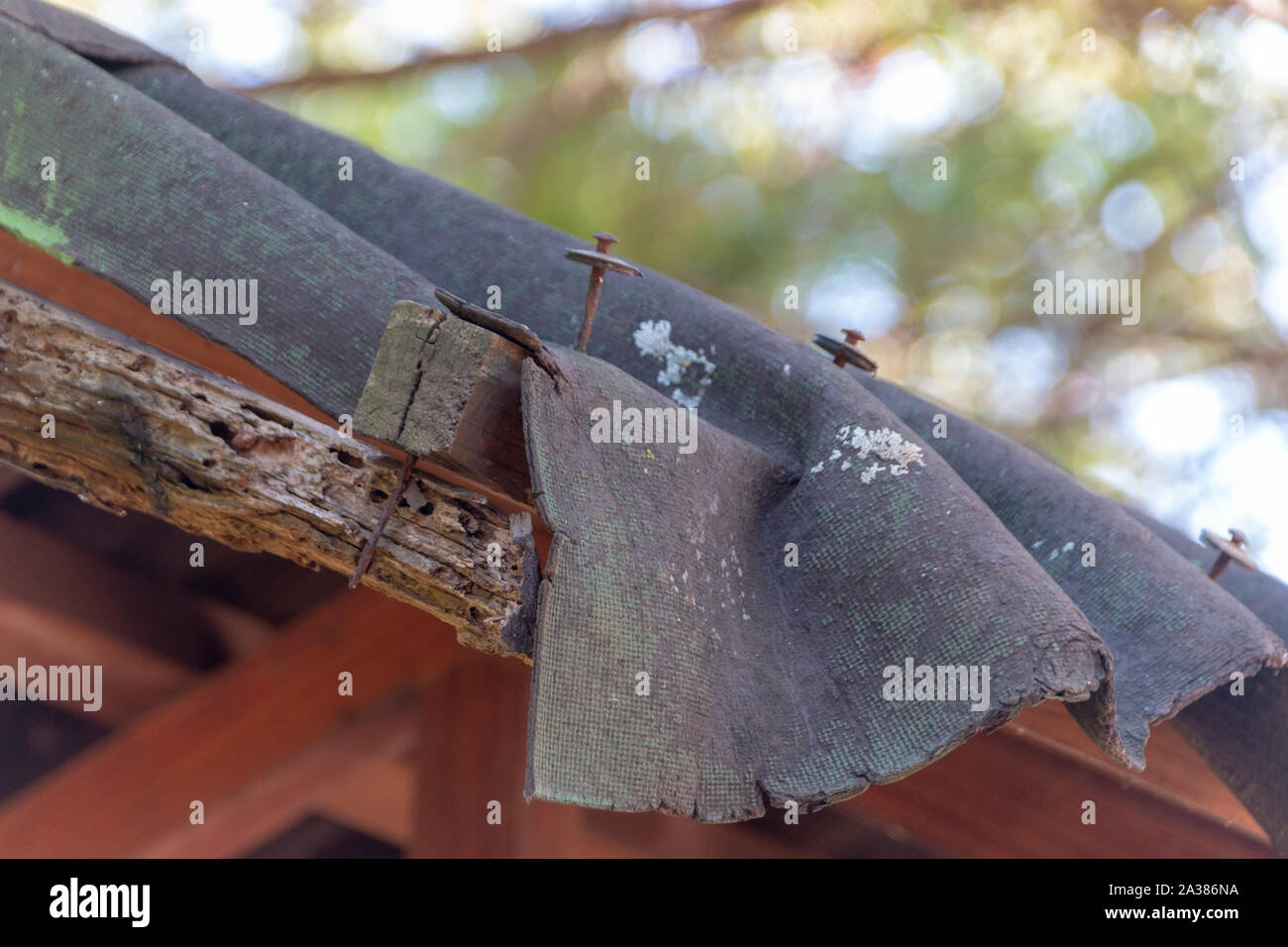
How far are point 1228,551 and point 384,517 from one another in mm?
1245

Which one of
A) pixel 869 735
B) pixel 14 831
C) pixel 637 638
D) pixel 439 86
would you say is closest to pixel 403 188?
pixel 637 638

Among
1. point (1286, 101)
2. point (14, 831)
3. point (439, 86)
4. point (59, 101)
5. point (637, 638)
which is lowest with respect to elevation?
point (14, 831)

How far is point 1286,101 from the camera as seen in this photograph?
4750 mm

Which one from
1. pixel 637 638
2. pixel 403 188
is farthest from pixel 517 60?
pixel 637 638

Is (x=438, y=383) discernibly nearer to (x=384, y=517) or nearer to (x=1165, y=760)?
(x=384, y=517)

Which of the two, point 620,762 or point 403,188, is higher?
point 403,188

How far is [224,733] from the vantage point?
6.97 ft

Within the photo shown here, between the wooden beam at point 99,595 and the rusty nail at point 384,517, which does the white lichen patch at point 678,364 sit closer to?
the rusty nail at point 384,517

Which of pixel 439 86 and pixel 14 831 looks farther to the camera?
pixel 439 86

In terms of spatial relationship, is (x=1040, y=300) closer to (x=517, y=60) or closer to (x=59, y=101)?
(x=517, y=60)

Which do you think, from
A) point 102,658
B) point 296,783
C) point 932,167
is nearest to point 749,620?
point 296,783
